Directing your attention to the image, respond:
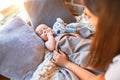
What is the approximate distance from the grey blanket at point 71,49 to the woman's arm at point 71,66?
0.08 ft

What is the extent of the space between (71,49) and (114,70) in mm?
476

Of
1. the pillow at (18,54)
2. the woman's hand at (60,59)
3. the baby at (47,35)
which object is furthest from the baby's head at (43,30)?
the woman's hand at (60,59)

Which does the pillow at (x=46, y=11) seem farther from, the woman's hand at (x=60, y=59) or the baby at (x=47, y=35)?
the woman's hand at (x=60, y=59)

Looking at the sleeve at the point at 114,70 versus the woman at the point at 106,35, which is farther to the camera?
the sleeve at the point at 114,70

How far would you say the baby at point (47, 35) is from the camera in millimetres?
1336

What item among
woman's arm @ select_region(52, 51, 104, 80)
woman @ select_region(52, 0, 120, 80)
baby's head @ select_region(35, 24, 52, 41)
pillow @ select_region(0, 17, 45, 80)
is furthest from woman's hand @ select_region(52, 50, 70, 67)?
woman @ select_region(52, 0, 120, 80)

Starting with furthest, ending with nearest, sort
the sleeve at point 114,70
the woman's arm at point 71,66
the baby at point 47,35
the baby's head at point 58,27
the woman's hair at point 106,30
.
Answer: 1. the baby's head at point 58,27
2. the baby at point 47,35
3. the woman's arm at point 71,66
4. the sleeve at point 114,70
5. the woman's hair at point 106,30

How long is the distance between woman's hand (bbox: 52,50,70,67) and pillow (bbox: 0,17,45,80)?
0.34 feet

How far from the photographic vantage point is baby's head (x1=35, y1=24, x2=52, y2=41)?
1.43 m

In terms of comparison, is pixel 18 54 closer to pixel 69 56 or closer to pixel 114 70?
pixel 69 56

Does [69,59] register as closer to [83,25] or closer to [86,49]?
[86,49]

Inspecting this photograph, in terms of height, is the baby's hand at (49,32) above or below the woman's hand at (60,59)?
above

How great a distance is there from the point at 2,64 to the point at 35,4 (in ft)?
1.82

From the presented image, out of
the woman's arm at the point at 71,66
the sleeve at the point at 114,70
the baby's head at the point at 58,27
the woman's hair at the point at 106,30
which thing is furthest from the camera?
the baby's head at the point at 58,27
